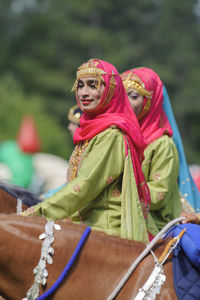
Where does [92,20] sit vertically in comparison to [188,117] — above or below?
above

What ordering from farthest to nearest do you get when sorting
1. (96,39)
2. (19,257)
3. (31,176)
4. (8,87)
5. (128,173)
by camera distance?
(96,39) < (8,87) < (31,176) < (128,173) < (19,257)

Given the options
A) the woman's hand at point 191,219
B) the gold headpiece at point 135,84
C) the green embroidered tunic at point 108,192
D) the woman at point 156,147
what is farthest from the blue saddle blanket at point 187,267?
the gold headpiece at point 135,84

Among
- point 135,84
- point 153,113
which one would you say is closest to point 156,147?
point 153,113

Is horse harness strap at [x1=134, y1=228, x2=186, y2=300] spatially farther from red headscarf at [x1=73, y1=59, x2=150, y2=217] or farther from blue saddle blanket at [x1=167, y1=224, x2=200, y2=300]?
red headscarf at [x1=73, y1=59, x2=150, y2=217]

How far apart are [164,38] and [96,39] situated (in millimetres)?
5203

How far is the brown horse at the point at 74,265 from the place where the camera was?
250 centimetres

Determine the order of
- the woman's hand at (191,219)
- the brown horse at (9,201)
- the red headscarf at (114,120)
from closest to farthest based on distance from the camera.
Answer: the woman's hand at (191,219) < the red headscarf at (114,120) < the brown horse at (9,201)

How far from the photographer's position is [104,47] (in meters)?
28.8

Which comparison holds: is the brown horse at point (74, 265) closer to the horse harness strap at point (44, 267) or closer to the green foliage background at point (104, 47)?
the horse harness strap at point (44, 267)

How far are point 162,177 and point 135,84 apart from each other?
0.96 meters

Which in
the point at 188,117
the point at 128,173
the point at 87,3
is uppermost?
the point at 87,3

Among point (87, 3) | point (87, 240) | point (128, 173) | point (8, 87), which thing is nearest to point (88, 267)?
point (87, 240)

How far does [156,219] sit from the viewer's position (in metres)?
4.22

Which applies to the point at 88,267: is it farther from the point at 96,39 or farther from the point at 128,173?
the point at 96,39
